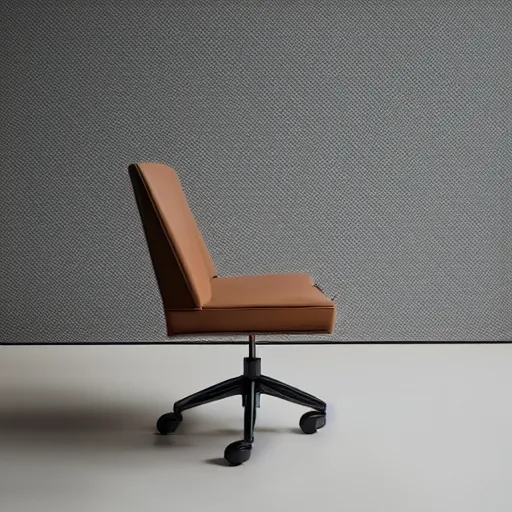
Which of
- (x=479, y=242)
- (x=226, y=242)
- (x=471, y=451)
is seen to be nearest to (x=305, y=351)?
(x=226, y=242)

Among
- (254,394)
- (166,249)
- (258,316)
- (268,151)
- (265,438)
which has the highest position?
(268,151)

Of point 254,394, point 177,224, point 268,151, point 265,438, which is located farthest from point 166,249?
point 268,151

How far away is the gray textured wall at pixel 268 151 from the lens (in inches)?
156

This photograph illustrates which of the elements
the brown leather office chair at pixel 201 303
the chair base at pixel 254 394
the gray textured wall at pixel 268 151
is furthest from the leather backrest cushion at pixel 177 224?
the gray textured wall at pixel 268 151

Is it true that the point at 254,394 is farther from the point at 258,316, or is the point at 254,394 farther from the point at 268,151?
the point at 268,151

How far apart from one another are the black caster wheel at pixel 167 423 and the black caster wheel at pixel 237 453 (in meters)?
0.33

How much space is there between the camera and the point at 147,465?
87.7 inches

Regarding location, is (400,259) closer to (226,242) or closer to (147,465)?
(226,242)

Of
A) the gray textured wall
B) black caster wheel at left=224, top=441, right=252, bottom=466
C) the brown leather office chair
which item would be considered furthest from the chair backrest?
the gray textured wall

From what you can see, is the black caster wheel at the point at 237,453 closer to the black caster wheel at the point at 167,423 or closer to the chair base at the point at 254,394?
the chair base at the point at 254,394

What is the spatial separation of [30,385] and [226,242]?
1.29 m

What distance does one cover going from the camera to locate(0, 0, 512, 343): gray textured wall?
3.97 m

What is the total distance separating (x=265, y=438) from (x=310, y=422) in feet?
0.49

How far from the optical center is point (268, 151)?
158 inches
